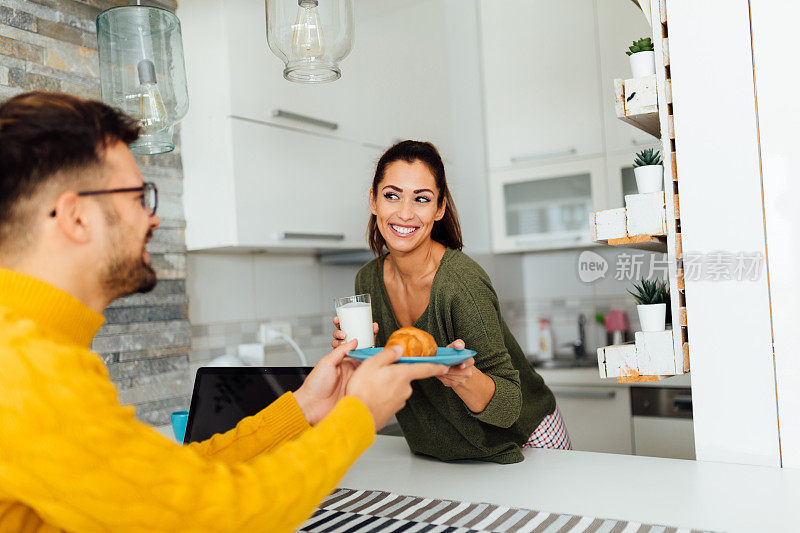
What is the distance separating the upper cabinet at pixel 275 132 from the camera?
6.85 feet

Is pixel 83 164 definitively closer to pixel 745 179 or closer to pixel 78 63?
pixel 745 179

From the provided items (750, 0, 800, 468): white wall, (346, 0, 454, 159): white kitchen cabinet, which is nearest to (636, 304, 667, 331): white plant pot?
(750, 0, 800, 468): white wall

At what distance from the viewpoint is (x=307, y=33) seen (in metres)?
1.58

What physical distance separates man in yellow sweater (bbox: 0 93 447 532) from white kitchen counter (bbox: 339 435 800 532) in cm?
42

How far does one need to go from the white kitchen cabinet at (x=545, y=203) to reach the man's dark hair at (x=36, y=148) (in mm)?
2650

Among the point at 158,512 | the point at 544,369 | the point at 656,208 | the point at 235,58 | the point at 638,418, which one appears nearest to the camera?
the point at 158,512

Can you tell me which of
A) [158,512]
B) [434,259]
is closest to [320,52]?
[434,259]

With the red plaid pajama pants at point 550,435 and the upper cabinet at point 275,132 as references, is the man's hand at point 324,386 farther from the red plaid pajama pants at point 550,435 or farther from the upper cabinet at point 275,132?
the upper cabinet at point 275,132

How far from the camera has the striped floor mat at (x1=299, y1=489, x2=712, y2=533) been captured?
1.03 m

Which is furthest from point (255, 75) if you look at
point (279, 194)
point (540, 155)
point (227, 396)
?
point (540, 155)

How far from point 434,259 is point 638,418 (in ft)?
5.53

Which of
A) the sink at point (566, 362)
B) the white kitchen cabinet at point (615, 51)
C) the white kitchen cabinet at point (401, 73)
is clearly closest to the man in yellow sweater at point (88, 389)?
→ the white kitchen cabinet at point (401, 73)

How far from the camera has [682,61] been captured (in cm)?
134

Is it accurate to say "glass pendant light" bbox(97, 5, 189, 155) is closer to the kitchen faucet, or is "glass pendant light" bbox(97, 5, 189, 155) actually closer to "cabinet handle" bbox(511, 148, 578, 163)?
"cabinet handle" bbox(511, 148, 578, 163)
